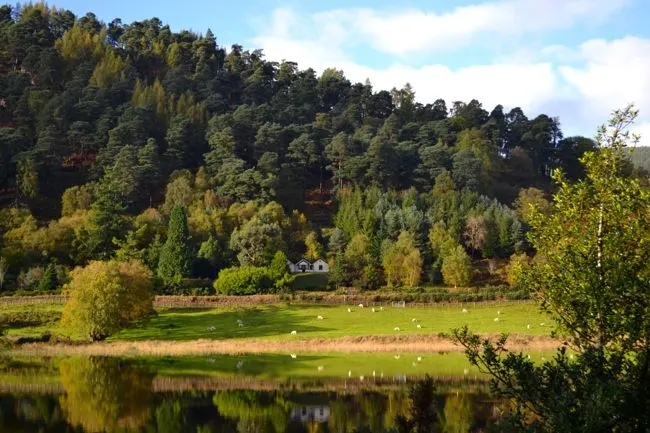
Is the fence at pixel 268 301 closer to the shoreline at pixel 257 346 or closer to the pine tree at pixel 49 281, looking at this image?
the pine tree at pixel 49 281

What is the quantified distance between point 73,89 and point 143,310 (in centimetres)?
10552

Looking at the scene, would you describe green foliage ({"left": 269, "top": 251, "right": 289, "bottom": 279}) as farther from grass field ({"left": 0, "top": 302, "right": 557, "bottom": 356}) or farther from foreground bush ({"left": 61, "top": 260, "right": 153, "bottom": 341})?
foreground bush ({"left": 61, "top": 260, "right": 153, "bottom": 341})

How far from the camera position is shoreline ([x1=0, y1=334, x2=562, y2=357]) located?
51938mm

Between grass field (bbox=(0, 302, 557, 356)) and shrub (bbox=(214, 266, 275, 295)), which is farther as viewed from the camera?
shrub (bbox=(214, 266, 275, 295))

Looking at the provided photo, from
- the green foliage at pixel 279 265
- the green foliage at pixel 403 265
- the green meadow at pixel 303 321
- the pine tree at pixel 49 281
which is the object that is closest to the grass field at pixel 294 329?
the green meadow at pixel 303 321

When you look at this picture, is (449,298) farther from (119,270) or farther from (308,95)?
(308,95)

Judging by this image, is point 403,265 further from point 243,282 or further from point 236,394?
point 236,394

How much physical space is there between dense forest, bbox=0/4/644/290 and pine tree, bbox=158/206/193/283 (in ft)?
0.62

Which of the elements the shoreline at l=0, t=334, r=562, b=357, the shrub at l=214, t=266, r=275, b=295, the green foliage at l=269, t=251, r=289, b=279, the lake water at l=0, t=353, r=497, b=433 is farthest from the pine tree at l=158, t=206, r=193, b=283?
the lake water at l=0, t=353, r=497, b=433

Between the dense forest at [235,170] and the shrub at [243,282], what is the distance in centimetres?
34

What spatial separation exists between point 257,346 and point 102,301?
520 inches

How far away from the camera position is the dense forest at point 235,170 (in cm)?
A: 9144

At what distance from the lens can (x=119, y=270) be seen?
2389 inches

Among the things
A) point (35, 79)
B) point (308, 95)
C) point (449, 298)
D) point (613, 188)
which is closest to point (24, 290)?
point (449, 298)
